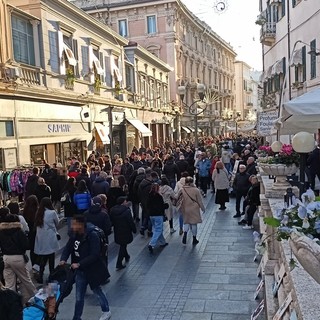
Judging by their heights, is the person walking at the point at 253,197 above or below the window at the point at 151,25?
below

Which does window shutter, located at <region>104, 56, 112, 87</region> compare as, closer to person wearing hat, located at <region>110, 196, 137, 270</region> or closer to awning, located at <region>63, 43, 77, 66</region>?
awning, located at <region>63, 43, 77, 66</region>

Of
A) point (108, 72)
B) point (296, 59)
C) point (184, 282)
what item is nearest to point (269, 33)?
point (296, 59)

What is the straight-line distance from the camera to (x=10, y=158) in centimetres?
1508

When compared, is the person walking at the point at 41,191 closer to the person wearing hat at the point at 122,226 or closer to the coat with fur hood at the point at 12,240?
the person wearing hat at the point at 122,226

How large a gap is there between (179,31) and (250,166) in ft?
112

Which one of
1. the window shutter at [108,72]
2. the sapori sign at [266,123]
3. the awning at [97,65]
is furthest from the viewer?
the window shutter at [108,72]

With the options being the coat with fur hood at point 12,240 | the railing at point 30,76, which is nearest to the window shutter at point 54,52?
the railing at point 30,76

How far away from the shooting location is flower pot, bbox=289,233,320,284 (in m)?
2.23

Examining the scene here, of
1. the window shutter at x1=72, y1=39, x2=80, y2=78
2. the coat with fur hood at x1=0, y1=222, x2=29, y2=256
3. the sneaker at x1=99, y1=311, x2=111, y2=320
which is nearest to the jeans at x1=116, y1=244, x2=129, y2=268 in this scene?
the sneaker at x1=99, y1=311, x2=111, y2=320

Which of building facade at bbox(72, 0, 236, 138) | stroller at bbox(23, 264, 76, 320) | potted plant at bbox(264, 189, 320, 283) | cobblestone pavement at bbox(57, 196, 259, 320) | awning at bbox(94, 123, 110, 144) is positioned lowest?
cobblestone pavement at bbox(57, 196, 259, 320)

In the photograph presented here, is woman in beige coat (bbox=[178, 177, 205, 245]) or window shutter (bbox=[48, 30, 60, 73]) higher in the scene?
window shutter (bbox=[48, 30, 60, 73])

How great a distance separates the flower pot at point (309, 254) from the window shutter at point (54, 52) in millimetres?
17358

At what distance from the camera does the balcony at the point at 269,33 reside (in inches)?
1045

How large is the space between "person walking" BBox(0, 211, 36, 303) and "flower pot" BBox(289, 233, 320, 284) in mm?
5248
